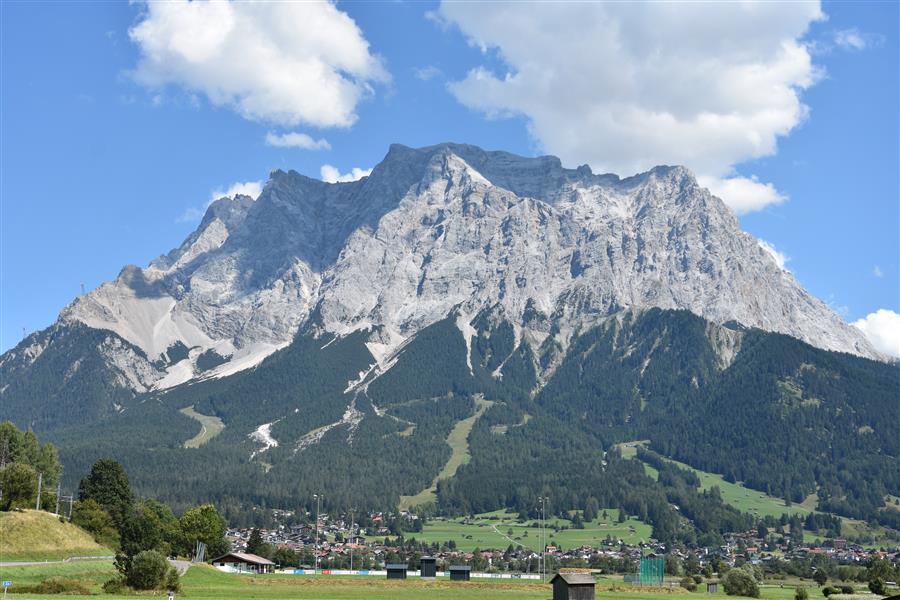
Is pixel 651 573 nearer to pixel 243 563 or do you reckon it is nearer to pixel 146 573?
pixel 243 563

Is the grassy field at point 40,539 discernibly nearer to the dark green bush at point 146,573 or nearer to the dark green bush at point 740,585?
the dark green bush at point 146,573

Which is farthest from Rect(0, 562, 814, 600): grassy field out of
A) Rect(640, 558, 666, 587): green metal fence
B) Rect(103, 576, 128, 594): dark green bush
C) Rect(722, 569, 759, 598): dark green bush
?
Rect(640, 558, 666, 587): green metal fence

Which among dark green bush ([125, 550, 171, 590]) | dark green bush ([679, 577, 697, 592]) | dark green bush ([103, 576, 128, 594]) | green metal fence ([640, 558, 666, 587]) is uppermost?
dark green bush ([125, 550, 171, 590])

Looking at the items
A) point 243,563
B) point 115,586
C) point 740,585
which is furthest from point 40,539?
point 740,585

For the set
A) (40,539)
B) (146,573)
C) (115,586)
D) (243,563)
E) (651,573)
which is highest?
(40,539)

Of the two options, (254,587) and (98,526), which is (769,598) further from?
(98,526)

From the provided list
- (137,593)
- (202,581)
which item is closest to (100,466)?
(202,581)

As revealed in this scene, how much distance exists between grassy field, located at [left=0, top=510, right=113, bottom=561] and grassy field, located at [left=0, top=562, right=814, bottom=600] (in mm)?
8670

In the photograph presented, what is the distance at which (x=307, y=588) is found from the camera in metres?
115

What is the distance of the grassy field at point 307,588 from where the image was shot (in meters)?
96.1

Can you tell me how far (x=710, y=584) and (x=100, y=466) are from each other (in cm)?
11030

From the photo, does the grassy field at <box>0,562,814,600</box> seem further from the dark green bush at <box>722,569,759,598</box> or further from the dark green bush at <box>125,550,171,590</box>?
the dark green bush at <box>125,550,171,590</box>

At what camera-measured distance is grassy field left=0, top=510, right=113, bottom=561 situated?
115125 mm

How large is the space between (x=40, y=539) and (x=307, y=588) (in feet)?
116
